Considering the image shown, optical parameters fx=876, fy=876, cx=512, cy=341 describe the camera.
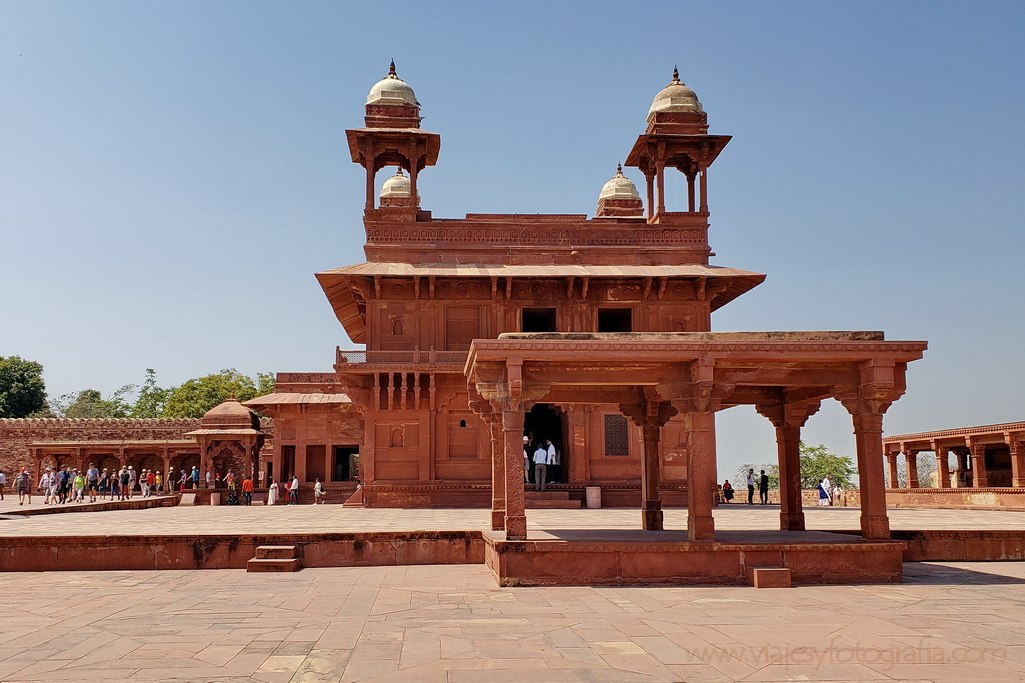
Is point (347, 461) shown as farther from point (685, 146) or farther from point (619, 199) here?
point (685, 146)

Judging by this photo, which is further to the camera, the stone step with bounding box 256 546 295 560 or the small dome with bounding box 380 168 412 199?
the small dome with bounding box 380 168 412 199

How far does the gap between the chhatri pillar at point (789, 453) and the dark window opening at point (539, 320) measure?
12.8 m

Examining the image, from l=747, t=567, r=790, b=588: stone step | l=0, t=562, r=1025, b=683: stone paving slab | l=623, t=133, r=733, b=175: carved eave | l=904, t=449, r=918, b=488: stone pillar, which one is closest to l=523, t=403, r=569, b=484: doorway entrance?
l=623, t=133, r=733, b=175: carved eave

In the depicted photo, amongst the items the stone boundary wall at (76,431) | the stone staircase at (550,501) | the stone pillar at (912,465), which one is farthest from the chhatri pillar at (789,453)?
the stone boundary wall at (76,431)

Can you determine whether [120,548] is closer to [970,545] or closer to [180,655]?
[180,655]

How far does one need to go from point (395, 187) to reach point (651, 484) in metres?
26.0

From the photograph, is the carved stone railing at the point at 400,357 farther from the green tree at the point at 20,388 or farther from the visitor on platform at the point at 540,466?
the green tree at the point at 20,388

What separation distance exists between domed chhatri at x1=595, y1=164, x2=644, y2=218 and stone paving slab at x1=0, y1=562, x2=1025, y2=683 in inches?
1062

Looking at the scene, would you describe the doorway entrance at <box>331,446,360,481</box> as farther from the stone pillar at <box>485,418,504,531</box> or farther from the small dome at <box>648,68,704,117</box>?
the stone pillar at <box>485,418,504,531</box>

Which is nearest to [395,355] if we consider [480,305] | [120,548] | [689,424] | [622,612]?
[480,305]

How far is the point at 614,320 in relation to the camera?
27031mm

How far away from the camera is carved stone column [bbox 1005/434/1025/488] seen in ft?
86.4

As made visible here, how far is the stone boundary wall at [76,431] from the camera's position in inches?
1635

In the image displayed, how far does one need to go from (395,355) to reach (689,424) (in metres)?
14.6
